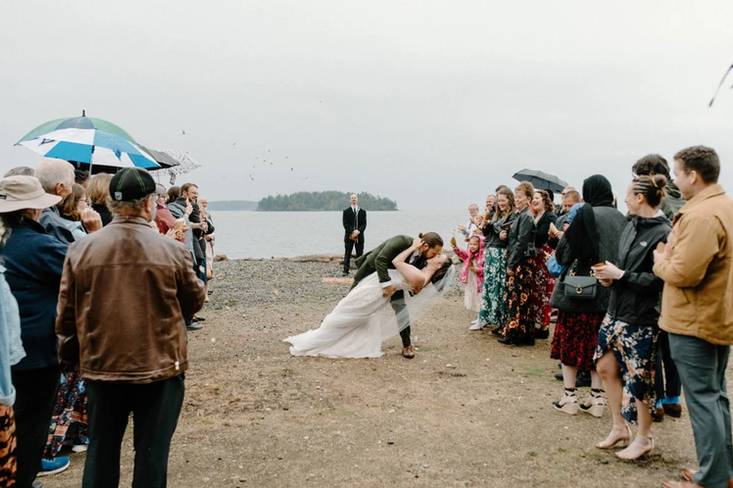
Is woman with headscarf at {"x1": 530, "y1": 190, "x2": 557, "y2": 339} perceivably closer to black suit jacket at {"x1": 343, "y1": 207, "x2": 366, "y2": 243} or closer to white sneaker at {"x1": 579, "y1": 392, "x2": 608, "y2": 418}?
white sneaker at {"x1": 579, "y1": 392, "x2": 608, "y2": 418}

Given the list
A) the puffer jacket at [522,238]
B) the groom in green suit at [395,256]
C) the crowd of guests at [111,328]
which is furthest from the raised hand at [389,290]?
the crowd of guests at [111,328]

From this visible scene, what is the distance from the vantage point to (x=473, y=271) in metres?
9.82

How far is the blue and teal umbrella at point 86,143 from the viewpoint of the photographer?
19.5 ft

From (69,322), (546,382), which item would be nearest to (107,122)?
(69,322)

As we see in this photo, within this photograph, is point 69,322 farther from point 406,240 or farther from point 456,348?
point 456,348

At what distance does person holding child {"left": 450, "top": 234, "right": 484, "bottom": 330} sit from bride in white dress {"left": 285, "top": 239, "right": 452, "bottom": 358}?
6.66 feet

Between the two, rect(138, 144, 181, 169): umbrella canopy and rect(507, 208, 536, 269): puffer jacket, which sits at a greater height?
rect(138, 144, 181, 169): umbrella canopy

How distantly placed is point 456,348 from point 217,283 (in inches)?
337

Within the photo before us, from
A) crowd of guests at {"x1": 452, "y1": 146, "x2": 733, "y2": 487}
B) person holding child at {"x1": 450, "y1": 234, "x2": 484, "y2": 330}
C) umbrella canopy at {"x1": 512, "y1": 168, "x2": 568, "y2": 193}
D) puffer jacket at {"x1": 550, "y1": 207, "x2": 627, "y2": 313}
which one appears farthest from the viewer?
umbrella canopy at {"x1": 512, "y1": 168, "x2": 568, "y2": 193}

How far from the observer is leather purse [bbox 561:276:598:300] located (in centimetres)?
496

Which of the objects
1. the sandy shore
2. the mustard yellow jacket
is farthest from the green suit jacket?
the mustard yellow jacket

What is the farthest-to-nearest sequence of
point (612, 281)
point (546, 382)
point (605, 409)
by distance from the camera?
point (546, 382), point (605, 409), point (612, 281)

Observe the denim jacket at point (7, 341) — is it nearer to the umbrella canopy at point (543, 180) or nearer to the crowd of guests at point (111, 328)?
the crowd of guests at point (111, 328)

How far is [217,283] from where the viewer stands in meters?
14.8
